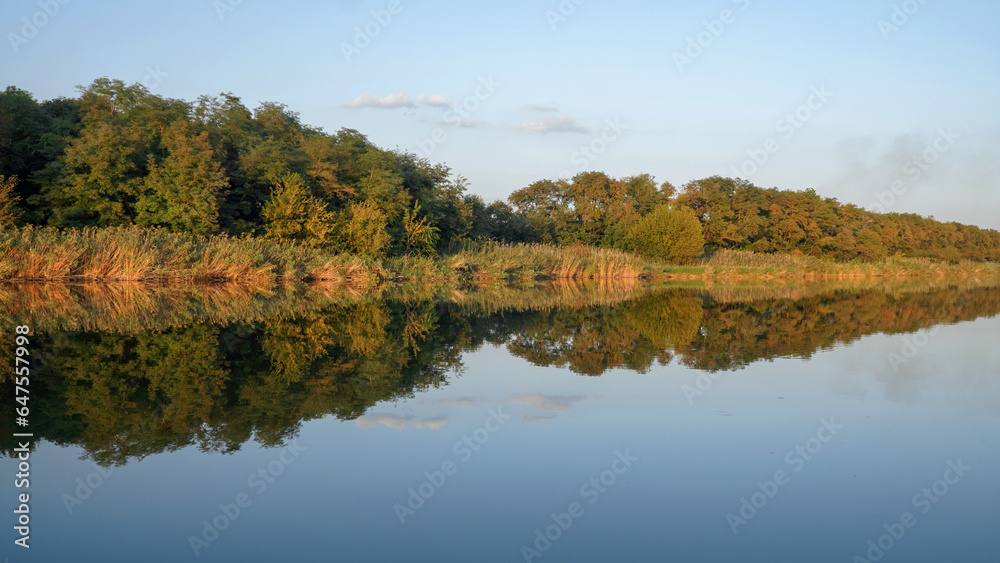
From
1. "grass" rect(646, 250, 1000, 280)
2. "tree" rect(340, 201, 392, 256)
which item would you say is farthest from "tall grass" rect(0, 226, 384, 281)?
"grass" rect(646, 250, 1000, 280)

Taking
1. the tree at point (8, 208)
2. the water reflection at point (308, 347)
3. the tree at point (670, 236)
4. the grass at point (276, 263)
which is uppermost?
the tree at point (670, 236)

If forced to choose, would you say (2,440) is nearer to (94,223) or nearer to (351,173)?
(94,223)

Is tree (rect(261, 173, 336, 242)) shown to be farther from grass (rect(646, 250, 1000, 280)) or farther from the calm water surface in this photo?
the calm water surface

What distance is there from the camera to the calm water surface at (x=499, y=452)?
341 cm

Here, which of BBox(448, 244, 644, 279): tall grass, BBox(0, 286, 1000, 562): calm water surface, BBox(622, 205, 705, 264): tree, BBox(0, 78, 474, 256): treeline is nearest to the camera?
BBox(0, 286, 1000, 562): calm water surface

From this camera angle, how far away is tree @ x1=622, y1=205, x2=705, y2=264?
40875 millimetres

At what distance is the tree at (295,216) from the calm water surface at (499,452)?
1917 cm

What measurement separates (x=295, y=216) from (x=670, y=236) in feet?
74.7

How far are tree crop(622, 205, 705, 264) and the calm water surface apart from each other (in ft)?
105

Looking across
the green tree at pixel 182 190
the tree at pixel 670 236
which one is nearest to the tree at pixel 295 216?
the green tree at pixel 182 190

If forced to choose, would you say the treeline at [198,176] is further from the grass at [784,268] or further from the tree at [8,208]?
the grass at [784,268]

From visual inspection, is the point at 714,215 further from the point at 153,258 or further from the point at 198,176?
the point at 153,258

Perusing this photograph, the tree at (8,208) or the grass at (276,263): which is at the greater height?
the tree at (8,208)

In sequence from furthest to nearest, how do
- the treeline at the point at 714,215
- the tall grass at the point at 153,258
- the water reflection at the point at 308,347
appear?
the treeline at the point at 714,215
the tall grass at the point at 153,258
the water reflection at the point at 308,347
